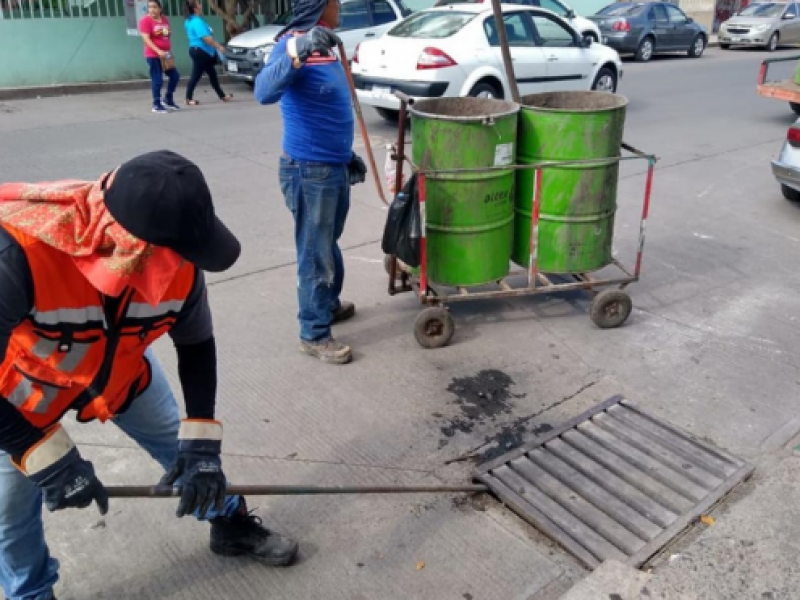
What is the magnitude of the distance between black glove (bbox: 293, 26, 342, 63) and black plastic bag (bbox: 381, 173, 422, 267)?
0.84 meters

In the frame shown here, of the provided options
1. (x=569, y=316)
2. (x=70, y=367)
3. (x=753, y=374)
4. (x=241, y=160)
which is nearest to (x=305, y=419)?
(x=70, y=367)

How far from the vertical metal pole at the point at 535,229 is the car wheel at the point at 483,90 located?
18.3 feet

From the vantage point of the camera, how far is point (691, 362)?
13.8ft

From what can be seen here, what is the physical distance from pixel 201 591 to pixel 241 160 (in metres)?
6.34

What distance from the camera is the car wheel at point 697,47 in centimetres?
2005

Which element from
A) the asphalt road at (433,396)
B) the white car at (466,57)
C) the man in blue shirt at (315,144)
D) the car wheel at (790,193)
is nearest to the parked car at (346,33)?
the white car at (466,57)

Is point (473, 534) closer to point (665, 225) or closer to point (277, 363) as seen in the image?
point (277, 363)

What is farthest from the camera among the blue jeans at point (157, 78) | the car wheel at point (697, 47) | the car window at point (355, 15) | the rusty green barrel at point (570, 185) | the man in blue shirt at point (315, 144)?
the car wheel at point (697, 47)

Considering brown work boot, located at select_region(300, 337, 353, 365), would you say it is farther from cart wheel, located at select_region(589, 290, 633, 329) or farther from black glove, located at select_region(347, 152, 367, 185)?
cart wheel, located at select_region(589, 290, 633, 329)

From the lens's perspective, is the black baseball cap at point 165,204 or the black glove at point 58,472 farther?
the black glove at point 58,472

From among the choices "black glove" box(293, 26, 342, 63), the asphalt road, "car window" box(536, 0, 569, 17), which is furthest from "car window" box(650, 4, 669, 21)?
"black glove" box(293, 26, 342, 63)

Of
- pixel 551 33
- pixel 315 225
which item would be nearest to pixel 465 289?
pixel 315 225

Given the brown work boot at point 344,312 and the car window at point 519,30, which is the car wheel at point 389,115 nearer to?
the car window at point 519,30

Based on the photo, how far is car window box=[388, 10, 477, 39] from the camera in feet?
31.6
